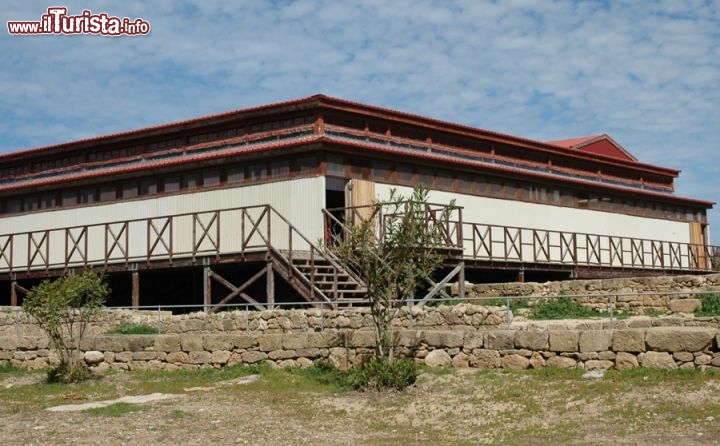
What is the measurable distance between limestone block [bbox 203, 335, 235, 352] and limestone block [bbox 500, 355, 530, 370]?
5.84 m

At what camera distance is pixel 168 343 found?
19.6 meters

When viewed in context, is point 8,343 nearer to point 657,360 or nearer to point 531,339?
point 531,339

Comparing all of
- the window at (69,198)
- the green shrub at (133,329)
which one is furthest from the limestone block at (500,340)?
the window at (69,198)

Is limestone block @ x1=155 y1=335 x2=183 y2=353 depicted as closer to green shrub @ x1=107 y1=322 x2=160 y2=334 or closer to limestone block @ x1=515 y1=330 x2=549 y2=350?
green shrub @ x1=107 y1=322 x2=160 y2=334

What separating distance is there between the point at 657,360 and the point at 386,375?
4.14 m

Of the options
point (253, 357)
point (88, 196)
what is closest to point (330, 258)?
point (253, 357)

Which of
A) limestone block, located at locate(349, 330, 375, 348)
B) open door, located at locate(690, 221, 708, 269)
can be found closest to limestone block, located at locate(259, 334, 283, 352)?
limestone block, located at locate(349, 330, 375, 348)

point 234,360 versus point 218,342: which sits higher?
point 218,342

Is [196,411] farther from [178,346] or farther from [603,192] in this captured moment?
[603,192]

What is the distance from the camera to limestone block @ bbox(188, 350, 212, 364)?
19062 millimetres

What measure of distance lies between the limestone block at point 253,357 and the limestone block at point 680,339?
24.7 ft

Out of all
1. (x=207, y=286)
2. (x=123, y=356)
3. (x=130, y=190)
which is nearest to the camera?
(x=123, y=356)

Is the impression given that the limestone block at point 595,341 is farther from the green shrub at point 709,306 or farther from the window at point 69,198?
the window at point 69,198

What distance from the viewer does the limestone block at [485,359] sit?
1584cm
